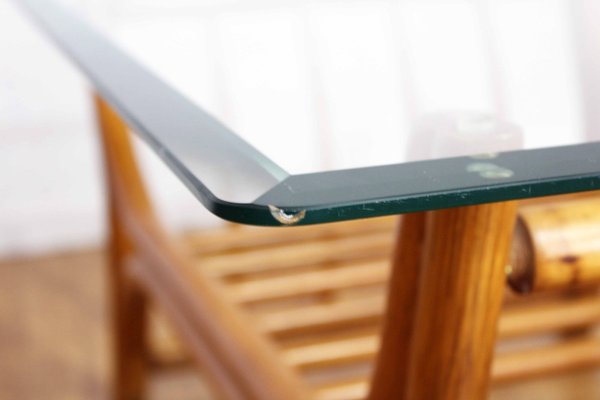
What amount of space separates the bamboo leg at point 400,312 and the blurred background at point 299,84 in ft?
0.19

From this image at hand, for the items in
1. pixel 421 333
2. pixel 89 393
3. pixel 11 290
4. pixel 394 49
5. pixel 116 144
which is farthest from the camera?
pixel 11 290

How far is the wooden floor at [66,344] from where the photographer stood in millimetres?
1471

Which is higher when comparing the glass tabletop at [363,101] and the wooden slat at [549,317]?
the glass tabletop at [363,101]

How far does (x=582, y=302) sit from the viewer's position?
124 centimetres

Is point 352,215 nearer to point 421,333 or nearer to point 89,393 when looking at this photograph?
point 421,333

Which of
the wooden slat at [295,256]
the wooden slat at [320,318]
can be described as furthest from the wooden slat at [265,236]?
the wooden slat at [320,318]

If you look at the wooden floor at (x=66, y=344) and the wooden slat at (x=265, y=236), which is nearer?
the wooden slat at (x=265, y=236)

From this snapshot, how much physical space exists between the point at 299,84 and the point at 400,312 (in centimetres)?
31

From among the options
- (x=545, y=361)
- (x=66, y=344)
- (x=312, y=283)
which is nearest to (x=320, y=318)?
(x=312, y=283)

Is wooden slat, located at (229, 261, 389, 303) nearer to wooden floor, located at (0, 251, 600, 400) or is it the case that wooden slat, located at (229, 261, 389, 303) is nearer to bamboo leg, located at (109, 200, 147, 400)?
bamboo leg, located at (109, 200, 147, 400)

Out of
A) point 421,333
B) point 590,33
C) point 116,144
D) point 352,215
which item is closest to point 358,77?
point 590,33

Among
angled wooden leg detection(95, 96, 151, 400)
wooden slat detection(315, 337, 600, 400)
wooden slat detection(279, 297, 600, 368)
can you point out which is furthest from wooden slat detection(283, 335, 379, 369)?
angled wooden leg detection(95, 96, 151, 400)

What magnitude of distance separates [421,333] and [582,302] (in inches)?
32.6

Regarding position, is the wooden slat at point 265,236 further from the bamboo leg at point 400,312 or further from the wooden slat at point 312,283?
the bamboo leg at point 400,312
